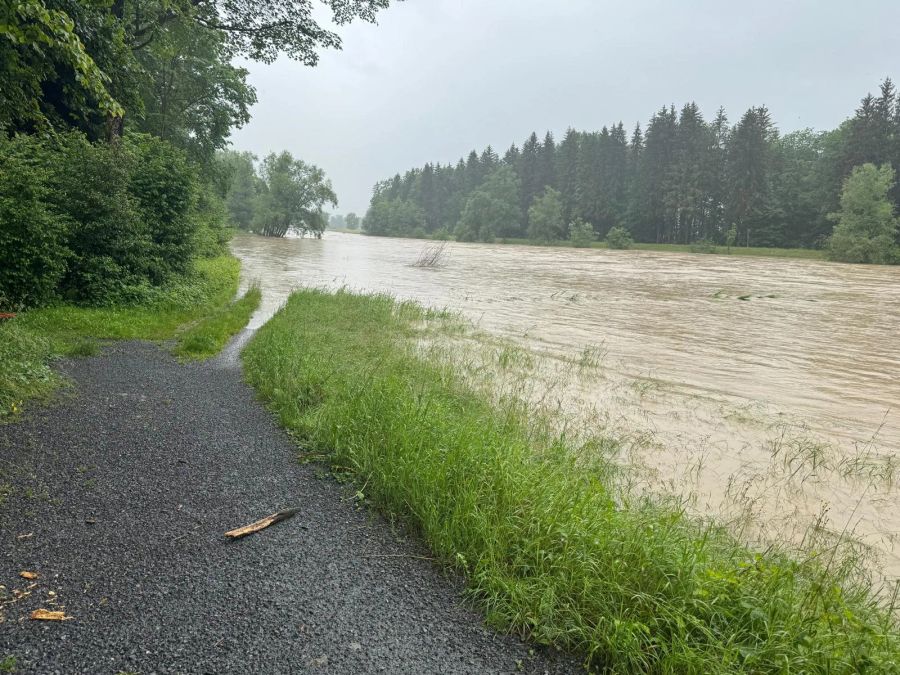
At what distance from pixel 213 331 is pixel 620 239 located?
7387 centimetres

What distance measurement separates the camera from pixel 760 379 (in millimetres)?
10258

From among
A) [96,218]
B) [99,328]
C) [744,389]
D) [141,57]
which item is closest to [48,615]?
[99,328]

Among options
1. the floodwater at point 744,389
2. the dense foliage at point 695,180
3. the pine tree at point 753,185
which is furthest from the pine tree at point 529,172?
the floodwater at point 744,389

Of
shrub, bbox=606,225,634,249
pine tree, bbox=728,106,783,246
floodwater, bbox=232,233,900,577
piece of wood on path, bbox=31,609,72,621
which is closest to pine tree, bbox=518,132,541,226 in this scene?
shrub, bbox=606,225,634,249

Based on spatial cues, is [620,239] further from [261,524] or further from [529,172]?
[261,524]

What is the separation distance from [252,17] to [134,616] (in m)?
19.8

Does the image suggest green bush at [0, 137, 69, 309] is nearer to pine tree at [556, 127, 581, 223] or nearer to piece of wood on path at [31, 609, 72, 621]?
piece of wood on path at [31, 609, 72, 621]

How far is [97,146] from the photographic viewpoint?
1282 centimetres

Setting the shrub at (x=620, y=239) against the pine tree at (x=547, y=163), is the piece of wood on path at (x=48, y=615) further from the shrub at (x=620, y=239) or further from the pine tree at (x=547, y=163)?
the pine tree at (x=547, y=163)

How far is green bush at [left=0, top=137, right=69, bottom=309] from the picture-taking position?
9.69 m

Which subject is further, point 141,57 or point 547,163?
point 547,163

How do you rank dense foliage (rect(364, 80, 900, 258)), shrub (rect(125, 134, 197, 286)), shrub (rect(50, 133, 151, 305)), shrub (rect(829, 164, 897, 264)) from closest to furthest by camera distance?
shrub (rect(50, 133, 151, 305)) → shrub (rect(125, 134, 197, 286)) → shrub (rect(829, 164, 897, 264)) → dense foliage (rect(364, 80, 900, 258))

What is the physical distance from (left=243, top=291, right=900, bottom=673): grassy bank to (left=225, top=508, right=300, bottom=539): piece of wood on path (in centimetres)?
76

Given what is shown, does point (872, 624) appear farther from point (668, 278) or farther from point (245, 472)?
point (668, 278)
